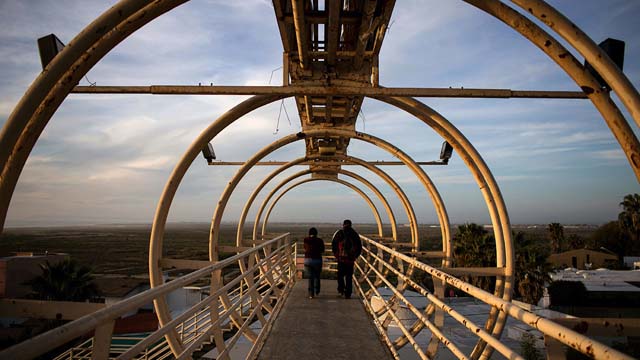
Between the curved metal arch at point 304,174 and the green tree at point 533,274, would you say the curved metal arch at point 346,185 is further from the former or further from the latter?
the green tree at point 533,274

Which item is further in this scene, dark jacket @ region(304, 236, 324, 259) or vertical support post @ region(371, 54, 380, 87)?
dark jacket @ region(304, 236, 324, 259)

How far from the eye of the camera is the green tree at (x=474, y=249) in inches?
1246

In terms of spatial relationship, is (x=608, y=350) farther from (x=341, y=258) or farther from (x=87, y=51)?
(x=341, y=258)

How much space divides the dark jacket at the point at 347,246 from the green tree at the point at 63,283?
21.7m

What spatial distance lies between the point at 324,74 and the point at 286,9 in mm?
1100

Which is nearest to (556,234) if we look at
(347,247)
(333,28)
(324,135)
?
(347,247)

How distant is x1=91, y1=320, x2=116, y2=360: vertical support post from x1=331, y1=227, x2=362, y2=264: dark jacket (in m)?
6.10

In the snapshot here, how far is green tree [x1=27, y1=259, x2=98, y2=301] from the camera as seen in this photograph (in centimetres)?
2364

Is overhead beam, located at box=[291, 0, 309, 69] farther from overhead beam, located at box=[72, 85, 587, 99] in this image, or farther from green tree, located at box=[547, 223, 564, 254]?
green tree, located at box=[547, 223, 564, 254]

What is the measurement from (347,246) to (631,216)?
41359mm

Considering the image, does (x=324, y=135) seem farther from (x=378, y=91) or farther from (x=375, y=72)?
(x=378, y=91)

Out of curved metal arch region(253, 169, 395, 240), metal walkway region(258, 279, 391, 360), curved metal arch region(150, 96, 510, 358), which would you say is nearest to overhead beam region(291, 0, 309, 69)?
curved metal arch region(150, 96, 510, 358)

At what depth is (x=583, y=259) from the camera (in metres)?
46.8

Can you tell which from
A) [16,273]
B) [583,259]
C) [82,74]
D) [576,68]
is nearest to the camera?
[576,68]
